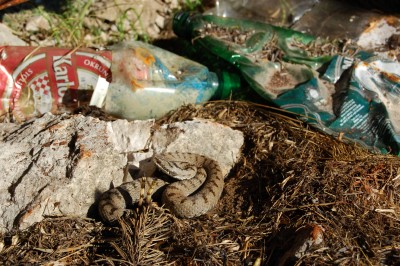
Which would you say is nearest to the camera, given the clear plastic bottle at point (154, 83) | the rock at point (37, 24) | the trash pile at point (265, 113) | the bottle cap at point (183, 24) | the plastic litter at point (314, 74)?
the trash pile at point (265, 113)

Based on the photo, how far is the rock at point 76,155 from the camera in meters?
3.16

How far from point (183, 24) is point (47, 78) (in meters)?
1.73

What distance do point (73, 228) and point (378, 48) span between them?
3730 millimetres

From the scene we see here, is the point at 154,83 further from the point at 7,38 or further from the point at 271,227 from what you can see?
the point at 271,227

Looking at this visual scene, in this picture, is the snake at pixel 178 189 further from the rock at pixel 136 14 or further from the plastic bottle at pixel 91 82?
the rock at pixel 136 14

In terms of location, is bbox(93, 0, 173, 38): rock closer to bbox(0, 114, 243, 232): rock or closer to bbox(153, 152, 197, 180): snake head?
bbox(0, 114, 243, 232): rock

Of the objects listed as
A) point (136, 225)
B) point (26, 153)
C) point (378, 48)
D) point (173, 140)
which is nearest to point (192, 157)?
point (173, 140)

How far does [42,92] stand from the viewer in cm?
418

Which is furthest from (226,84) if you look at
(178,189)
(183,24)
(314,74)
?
(178,189)

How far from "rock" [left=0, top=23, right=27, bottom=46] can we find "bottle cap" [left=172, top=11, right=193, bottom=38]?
167cm

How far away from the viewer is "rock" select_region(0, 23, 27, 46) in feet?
14.7

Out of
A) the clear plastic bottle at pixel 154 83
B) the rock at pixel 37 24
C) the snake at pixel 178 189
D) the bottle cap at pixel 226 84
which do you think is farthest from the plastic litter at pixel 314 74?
the rock at pixel 37 24

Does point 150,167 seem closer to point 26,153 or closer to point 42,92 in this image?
point 26,153

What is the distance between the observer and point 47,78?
4160 mm
